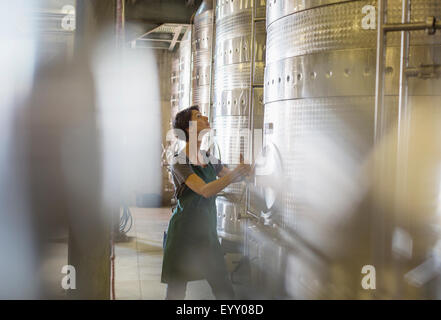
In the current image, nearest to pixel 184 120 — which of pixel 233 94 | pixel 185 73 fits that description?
pixel 233 94

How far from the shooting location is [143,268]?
264 inches

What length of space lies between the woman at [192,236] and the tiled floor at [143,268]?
5.17ft

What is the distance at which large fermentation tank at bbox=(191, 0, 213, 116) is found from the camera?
9.33 metres

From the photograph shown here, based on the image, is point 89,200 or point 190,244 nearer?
point 89,200

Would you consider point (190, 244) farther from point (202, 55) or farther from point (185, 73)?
point (185, 73)

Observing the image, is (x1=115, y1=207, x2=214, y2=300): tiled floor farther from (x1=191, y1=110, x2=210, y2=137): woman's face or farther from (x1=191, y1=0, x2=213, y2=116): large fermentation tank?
(x1=191, y1=0, x2=213, y2=116): large fermentation tank

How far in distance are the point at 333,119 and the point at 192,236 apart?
1445 mm

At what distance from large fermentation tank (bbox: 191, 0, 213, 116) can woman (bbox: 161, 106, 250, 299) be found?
579 centimetres

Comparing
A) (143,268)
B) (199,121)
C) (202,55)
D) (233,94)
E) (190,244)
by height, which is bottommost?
(143,268)

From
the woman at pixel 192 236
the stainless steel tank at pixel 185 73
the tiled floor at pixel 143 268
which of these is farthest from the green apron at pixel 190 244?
the stainless steel tank at pixel 185 73

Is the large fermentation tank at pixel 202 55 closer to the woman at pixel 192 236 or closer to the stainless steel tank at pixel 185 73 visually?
the stainless steel tank at pixel 185 73

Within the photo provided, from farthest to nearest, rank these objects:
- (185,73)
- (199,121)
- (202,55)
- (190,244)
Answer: (185,73), (202,55), (199,121), (190,244)
